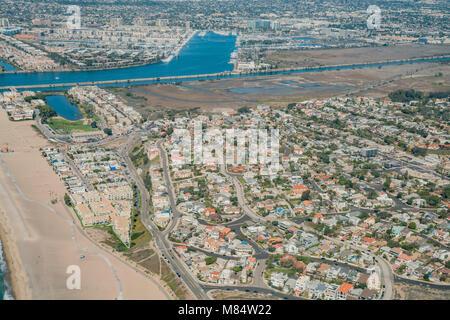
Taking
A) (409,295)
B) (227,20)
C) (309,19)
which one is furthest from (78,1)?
(409,295)

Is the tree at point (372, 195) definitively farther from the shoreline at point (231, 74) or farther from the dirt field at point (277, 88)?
the shoreline at point (231, 74)

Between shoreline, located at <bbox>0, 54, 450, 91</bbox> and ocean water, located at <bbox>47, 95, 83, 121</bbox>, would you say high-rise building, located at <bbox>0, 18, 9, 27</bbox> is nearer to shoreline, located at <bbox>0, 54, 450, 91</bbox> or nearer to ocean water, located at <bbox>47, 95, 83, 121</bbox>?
shoreline, located at <bbox>0, 54, 450, 91</bbox>

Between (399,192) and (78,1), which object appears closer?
(399,192)

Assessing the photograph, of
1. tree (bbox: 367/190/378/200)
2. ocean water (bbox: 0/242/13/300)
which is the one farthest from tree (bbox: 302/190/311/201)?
ocean water (bbox: 0/242/13/300)

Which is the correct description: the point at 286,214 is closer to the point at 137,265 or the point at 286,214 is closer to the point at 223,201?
the point at 223,201

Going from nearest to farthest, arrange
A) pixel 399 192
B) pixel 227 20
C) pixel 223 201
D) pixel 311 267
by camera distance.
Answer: pixel 311 267 → pixel 223 201 → pixel 399 192 → pixel 227 20

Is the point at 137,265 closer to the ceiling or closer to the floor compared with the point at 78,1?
closer to the floor

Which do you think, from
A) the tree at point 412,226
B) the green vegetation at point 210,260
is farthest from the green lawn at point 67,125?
the tree at point 412,226
